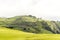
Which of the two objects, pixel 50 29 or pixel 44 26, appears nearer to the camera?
pixel 50 29

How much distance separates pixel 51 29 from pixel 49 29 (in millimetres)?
1640

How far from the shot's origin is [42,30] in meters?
118

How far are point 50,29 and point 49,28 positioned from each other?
2.34 metres

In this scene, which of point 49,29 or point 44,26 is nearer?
point 49,29

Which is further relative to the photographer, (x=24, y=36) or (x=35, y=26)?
(x=35, y=26)

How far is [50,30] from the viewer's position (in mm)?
116500

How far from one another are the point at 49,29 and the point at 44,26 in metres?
8.95

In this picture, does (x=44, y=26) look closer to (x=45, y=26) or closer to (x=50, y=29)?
(x=45, y=26)

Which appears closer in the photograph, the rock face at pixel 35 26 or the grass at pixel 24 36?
the grass at pixel 24 36

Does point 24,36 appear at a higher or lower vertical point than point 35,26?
higher


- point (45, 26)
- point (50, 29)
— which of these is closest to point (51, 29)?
point (50, 29)

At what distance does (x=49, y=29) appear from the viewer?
118625 mm

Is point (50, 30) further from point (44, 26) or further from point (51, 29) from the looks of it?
point (44, 26)

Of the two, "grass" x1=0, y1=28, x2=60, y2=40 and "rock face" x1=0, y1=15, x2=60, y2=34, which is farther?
"rock face" x1=0, y1=15, x2=60, y2=34
